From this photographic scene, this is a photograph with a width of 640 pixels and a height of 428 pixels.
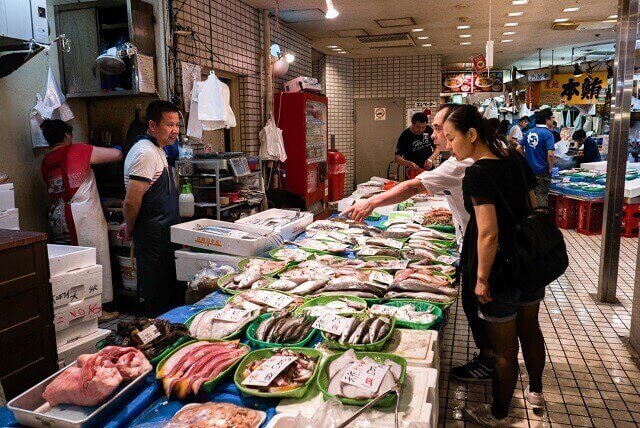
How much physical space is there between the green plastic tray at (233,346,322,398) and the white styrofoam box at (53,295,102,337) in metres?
2.38

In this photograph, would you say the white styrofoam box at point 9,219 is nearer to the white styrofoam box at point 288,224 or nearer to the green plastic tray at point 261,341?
the white styrofoam box at point 288,224

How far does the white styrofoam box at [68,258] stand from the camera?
395cm

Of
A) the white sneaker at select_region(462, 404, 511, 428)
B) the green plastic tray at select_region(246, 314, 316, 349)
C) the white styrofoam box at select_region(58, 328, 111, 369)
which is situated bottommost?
the white sneaker at select_region(462, 404, 511, 428)

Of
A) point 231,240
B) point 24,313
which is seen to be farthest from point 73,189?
point 231,240

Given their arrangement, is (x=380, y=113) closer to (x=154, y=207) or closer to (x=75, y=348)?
(x=154, y=207)

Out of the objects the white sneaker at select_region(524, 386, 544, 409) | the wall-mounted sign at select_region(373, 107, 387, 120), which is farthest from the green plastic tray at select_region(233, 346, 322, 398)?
the wall-mounted sign at select_region(373, 107, 387, 120)

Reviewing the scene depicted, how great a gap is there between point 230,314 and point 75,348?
2197 mm

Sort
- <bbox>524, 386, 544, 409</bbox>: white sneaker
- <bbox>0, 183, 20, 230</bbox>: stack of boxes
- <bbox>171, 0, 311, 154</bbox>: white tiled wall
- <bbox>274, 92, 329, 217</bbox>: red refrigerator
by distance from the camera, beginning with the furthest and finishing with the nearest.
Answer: <bbox>274, 92, 329, 217</bbox>: red refrigerator → <bbox>171, 0, 311, 154</bbox>: white tiled wall → <bbox>0, 183, 20, 230</bbox>: stack of boxes → <bbox>524, 386, 544, 409</bbox>: white sneaker

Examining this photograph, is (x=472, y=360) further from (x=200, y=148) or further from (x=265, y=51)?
(x=265, y=51)

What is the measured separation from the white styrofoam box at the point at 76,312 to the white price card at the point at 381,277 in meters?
2.49

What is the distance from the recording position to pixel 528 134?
1007 cm

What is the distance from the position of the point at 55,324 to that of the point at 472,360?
11.2 feet

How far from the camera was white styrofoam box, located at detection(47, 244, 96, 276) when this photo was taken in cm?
395

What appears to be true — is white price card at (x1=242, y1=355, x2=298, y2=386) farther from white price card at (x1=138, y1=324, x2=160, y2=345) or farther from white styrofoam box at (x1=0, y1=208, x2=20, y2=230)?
white styrofoam box at (x1=0, y1=208, x2=20, y2=230)
